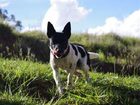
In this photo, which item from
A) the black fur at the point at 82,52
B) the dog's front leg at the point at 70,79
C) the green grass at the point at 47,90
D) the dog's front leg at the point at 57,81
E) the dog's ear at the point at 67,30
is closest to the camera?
the green grass at the point at 47,90

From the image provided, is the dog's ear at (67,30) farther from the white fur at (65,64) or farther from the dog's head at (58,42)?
the white fur at (65,64)

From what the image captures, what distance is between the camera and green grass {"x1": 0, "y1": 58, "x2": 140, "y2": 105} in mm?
8375

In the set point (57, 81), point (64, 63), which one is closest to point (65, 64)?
point (64, 63)

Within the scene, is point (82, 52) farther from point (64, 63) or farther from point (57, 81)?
point (57, 81)

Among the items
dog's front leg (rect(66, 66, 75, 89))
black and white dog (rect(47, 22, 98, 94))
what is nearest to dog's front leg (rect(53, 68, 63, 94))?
black and white dog (rect(47, 22, 98, 94))

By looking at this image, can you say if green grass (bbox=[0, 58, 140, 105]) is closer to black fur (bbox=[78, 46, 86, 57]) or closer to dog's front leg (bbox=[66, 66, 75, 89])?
dog's front leg (bbox=[66, 66, 75, 89])

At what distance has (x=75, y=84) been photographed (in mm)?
9469

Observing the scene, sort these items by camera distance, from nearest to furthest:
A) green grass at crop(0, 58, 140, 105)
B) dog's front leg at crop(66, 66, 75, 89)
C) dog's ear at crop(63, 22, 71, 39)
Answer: green grass at crop(0, 58, 140, 105) < dog's ear at crop(63, 22, 71, 39) < dog's front leg at crop(66, 66, 75, 89)

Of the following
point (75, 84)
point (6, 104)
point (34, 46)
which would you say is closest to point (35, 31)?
point (34, 46)

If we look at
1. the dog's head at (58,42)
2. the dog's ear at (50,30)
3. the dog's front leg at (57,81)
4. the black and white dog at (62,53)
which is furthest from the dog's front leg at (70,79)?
the dog's ear at (50,30)

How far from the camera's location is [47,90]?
9.12m

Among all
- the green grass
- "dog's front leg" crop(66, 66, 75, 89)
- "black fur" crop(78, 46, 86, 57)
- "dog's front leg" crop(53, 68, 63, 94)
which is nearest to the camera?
the green grass

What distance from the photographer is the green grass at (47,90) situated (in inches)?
330

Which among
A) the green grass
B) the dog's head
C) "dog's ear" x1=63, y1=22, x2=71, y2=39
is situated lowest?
the green grass
